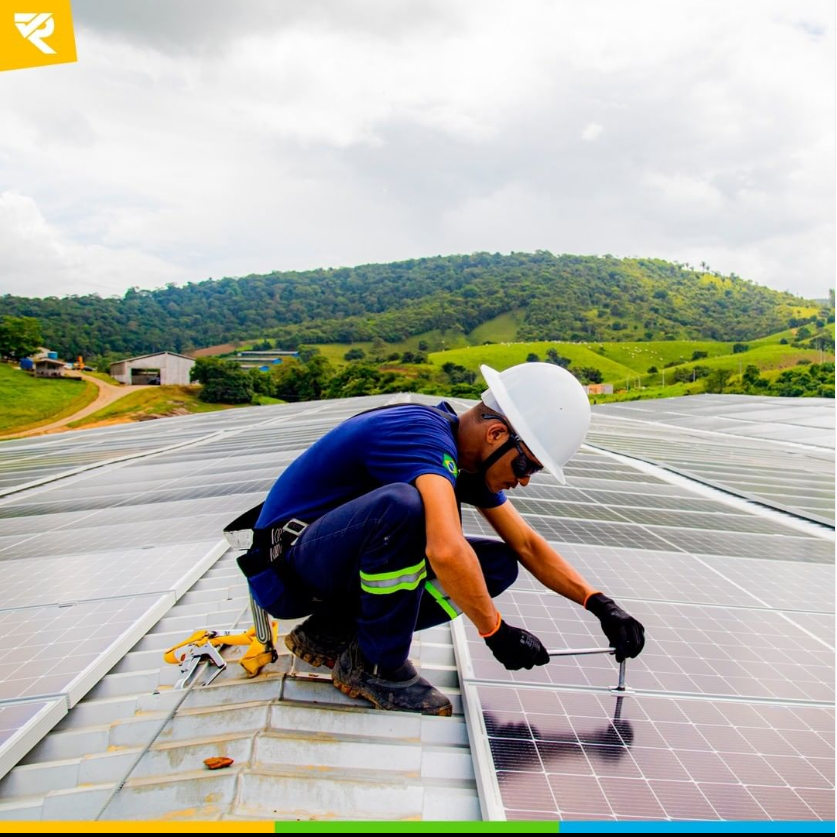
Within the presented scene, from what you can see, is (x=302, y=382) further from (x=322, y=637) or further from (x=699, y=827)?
(x=699, y=827)

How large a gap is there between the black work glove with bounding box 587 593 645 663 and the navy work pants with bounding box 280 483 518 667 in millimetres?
637

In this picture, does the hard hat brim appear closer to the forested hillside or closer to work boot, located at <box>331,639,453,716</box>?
work boot, located at <box>331,639,453,716</box>

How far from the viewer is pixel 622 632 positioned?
8.63 ft

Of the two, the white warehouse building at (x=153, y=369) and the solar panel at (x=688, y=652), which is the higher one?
the white warehouse building at (x=153, y=369)

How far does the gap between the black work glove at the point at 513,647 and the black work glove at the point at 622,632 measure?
0.33 m

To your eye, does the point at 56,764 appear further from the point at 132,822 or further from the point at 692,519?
the point at 692,519

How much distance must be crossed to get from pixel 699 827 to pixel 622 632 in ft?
2.65

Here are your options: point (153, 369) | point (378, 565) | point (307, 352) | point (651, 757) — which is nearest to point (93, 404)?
point (153, 369)

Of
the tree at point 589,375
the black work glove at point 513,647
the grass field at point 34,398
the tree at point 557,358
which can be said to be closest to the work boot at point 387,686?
A: the black work glove at point 513,647

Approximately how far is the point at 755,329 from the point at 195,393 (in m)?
80.1

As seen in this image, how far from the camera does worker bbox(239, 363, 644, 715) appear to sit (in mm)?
2377

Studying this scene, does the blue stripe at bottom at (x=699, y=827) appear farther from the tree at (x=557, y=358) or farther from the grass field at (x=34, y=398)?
the tree at (x=557, y=358)

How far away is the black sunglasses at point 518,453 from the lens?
9.08 feet

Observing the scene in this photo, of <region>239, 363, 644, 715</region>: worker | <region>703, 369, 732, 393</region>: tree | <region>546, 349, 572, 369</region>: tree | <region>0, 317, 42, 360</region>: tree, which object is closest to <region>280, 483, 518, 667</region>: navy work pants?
<region>239, 363, 644, 715</region>: worker
